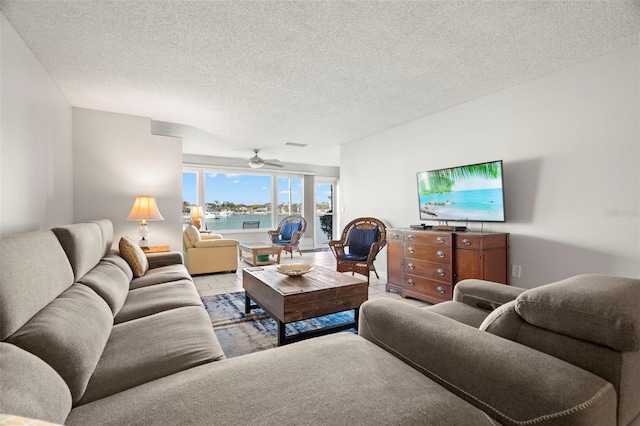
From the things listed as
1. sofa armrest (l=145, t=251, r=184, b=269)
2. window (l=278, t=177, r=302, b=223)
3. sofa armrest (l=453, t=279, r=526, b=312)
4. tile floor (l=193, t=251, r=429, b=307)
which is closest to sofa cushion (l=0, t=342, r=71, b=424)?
sofa armrest (l=453, t=279, r=526, b=312)

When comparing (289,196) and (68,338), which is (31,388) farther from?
(289,196)

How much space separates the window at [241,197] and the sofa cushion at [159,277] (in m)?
4.31

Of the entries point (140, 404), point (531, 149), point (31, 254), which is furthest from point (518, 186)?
point (31, 254)

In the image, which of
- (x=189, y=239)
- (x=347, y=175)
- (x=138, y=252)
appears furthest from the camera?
(x=347, y=175)

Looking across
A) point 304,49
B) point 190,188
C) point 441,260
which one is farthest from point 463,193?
point 190,188

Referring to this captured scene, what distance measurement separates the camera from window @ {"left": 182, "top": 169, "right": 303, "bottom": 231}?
7.48 metres

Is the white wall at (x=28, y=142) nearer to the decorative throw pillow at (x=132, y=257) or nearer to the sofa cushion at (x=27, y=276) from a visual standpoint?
the decorative throw pillow at (x=132, y=257)

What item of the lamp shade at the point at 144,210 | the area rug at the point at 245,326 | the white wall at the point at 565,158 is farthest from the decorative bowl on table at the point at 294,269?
the white wall at the point at 565,158

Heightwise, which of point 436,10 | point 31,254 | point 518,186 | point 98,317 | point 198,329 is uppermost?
point 436,10

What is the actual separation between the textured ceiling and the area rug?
245 cm

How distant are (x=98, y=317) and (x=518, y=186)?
388 centimetres

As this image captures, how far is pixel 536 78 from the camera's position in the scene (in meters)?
3.14

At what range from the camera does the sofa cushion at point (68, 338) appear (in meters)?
1.08

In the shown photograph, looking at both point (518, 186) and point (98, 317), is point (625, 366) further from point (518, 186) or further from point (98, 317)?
point (518, 186)
